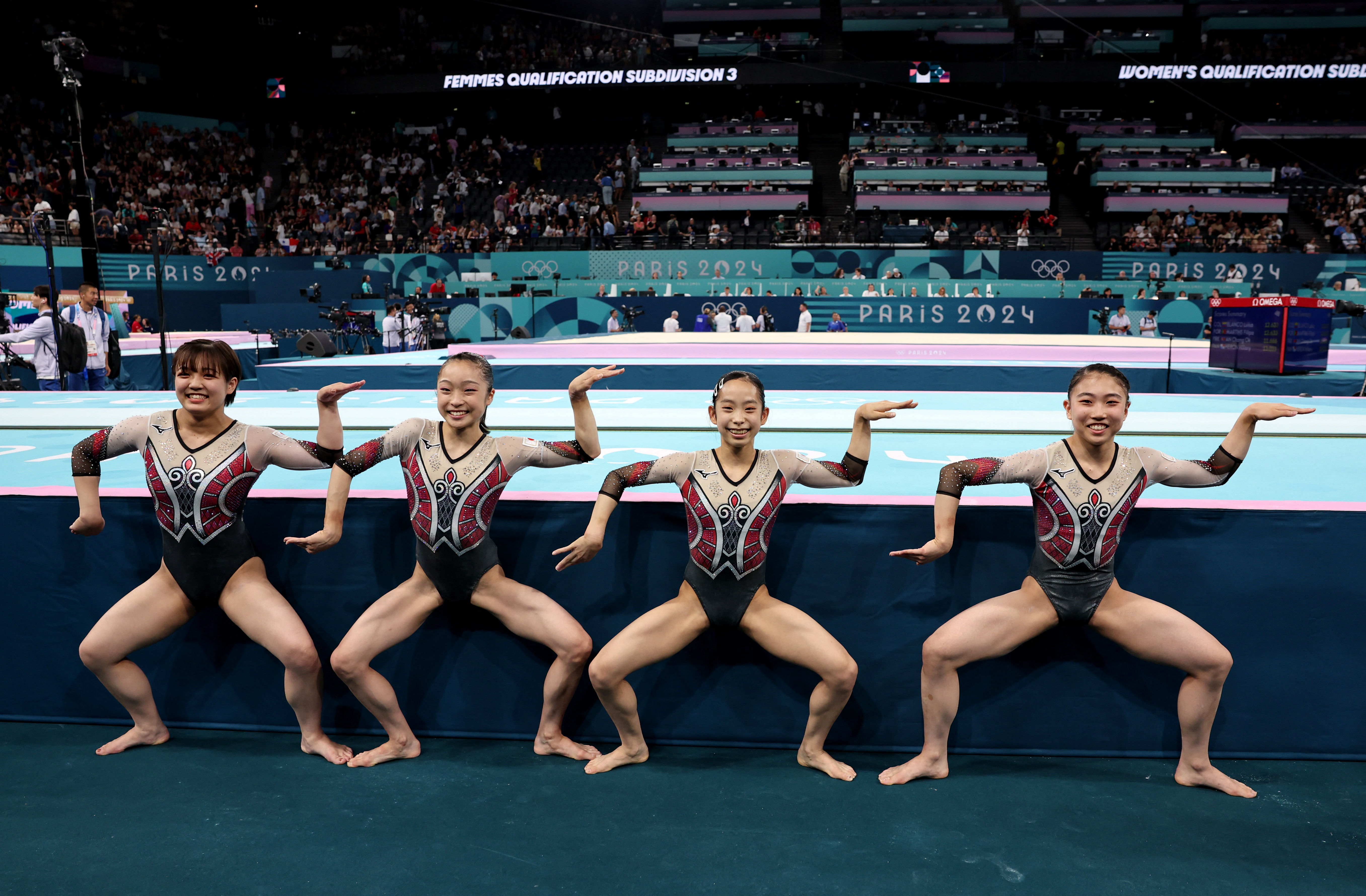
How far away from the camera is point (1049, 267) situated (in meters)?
24.2

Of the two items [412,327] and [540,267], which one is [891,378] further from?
[540,267]

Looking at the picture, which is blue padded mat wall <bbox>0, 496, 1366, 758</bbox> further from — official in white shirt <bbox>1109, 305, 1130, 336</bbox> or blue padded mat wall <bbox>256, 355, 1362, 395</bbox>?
official in white shirt <bbox>1109, 305, 1130, 336</bbox>

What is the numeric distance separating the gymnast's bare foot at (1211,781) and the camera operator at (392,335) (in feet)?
53.3

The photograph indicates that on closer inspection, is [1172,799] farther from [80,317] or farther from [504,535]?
[80,317]

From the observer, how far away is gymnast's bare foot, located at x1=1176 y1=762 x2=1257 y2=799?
111 inches

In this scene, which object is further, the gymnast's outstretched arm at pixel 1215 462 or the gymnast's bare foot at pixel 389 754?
the gymnast's bare foot at pixel 389 754

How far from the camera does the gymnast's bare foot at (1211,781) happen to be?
2.81 m

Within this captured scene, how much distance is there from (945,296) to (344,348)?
13.5 metres

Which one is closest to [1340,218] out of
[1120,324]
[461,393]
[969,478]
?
[1120,324]

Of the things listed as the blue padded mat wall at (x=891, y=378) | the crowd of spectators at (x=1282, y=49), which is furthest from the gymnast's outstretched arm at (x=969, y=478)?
the crowd of spectators at (x=1282, y=49)

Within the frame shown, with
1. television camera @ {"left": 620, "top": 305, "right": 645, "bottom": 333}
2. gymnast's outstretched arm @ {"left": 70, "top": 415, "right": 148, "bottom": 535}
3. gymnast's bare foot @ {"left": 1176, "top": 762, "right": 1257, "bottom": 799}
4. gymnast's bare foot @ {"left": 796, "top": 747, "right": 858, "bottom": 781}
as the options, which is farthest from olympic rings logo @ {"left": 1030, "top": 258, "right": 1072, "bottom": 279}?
gymnast's outstretched arm @ {"left": 70, "top": 415, "right": 148, "bottom": 535}

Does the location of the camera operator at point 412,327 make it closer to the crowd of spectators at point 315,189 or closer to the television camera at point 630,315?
the television camera at point 630,315

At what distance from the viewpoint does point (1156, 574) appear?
119 inches

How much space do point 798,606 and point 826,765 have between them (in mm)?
538
